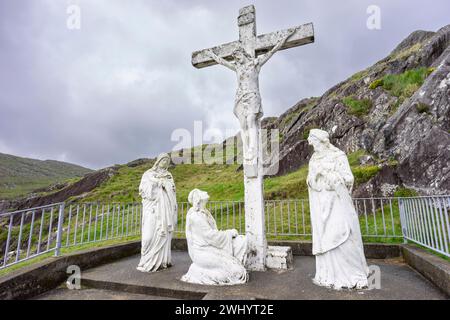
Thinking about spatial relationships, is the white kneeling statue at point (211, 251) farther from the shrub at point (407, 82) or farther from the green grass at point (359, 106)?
the green grass at point (359, 106)

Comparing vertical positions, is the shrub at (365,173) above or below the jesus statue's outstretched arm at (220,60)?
below

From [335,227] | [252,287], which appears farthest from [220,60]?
[252,287]

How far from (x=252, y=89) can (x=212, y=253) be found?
338 centimetres

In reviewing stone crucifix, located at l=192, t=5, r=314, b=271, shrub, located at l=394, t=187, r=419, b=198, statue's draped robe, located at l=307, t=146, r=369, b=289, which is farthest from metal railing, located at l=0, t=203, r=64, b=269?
shrub, located at l=394, t=187, r=419, b=198

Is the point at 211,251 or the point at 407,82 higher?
the point at 407,82

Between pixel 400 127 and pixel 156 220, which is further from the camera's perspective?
pixel 400 127

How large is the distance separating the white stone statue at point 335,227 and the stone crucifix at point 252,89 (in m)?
1.25

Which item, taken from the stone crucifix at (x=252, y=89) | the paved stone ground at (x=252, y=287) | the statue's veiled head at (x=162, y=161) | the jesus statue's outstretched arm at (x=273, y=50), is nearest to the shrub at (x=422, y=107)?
the stone crucifix at (x=252, y=89)

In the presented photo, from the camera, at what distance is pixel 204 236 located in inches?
167

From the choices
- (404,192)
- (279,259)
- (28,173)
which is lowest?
(279,259)

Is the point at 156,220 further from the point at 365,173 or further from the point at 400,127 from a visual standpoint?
the point at 400,127

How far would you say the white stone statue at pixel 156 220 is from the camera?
4.92 metres

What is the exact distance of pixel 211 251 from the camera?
420 centimetres
